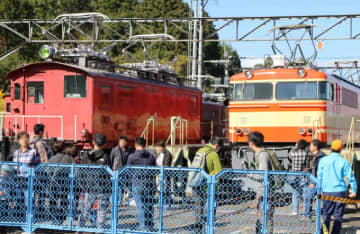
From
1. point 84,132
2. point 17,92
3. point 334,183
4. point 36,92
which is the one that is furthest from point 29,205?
point 17,92

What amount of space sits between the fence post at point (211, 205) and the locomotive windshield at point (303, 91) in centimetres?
902

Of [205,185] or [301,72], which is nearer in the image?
[205,185]

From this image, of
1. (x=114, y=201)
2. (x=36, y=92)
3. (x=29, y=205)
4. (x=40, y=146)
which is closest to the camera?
(x=114, y=201)

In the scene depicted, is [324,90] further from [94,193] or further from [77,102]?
[94,193]

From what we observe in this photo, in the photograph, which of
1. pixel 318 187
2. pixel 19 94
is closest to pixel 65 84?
pixel 19 94

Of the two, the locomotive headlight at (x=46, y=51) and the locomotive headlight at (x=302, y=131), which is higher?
the locomotive headlight at (x=46, y=51)

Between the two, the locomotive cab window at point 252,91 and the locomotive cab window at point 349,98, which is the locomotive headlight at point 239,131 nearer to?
the locomotive cab window at point 252,91

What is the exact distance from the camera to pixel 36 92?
18953mm

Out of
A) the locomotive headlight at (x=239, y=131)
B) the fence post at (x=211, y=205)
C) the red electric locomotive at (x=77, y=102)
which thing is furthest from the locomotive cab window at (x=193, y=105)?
the fence post at (x=211, y=205)

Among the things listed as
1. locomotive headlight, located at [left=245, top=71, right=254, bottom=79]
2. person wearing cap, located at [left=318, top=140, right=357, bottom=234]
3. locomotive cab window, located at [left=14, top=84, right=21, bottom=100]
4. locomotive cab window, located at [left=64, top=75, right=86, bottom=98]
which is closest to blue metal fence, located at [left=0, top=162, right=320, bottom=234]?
person wearing cap, located at [left=318, top=140, right=357, bottom=234]

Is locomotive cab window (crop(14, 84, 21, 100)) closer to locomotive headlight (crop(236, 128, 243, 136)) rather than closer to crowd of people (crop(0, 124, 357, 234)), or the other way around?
locomotive headlight (crop(236, 128, 243, 136))

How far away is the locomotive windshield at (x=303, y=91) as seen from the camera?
655 inches

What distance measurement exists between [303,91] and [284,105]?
662 millimetres

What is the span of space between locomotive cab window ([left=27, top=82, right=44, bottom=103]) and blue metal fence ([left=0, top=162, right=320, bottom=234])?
373 inches
